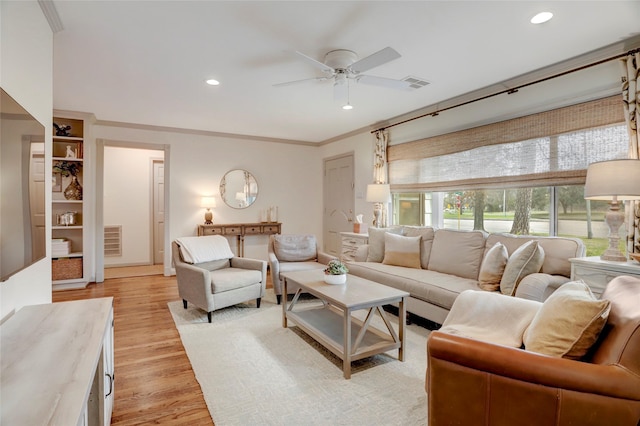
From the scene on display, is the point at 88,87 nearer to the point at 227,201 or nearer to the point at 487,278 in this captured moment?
the point at 227,201

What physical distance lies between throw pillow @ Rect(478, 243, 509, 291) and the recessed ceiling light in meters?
1.73

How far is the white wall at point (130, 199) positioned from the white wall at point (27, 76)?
15.0ft

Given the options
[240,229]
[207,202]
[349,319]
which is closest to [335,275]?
[349,319]

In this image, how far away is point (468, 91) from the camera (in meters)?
3.67

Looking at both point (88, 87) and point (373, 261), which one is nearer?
point (88, 87)

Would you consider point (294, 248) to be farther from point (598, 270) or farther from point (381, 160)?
point (598, 270)

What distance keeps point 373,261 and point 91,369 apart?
10.8 feet

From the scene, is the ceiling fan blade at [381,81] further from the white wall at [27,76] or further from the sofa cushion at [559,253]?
the white wall at [27,76]

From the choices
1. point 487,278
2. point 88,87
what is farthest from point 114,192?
point 487,278

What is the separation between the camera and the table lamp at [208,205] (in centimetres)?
546

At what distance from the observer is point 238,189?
232 inches

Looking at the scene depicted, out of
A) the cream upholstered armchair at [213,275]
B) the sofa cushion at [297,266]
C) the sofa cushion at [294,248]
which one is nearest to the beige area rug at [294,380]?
the cream upholstered armchair at [213,275]

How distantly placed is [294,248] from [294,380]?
218cm

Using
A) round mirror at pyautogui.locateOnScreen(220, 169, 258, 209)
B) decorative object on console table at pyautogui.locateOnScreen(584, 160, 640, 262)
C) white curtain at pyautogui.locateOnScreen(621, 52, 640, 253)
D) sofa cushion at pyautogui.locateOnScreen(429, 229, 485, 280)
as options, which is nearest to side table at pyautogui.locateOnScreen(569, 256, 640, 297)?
decorative object on console table at pyautogui.locateOnScreen(584, 160, 640, 262)
